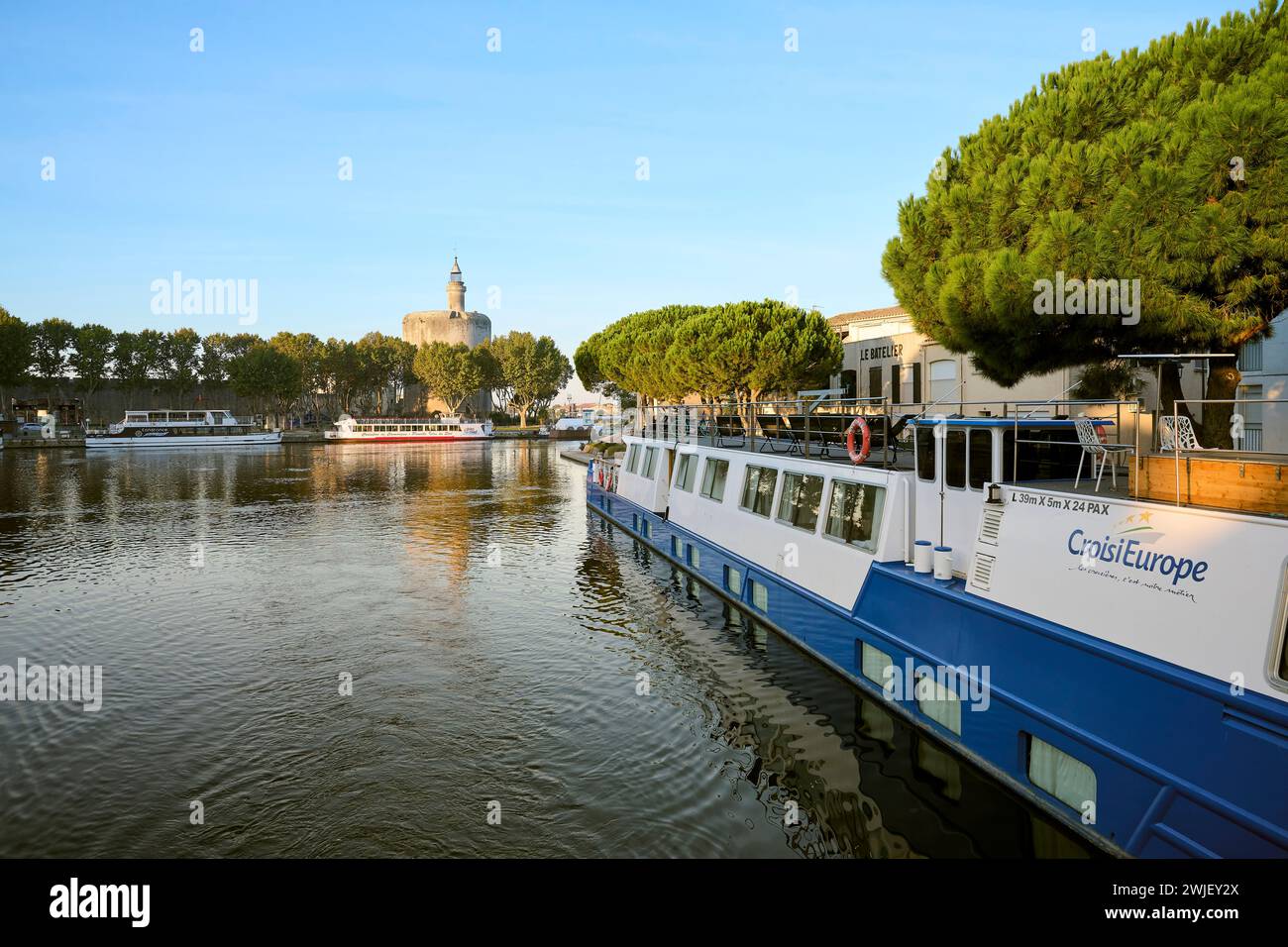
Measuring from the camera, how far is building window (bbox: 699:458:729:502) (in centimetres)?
2133

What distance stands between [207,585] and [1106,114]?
27673 mm

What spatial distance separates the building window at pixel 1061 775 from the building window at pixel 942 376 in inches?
1529

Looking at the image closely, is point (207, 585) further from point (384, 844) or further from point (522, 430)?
point (522, 430)

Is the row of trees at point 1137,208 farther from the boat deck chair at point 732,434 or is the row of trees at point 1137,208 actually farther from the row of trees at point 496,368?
the row of trees at point 496,368

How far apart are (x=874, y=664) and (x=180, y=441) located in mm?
129633

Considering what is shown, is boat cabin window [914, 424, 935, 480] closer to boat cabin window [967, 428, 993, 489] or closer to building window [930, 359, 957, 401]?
boat cabin window [967, 428, 993, 489]

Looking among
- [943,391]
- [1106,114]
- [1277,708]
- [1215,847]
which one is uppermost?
[1106,114]

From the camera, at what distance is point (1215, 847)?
7375 millimetres

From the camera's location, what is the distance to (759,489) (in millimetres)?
18781

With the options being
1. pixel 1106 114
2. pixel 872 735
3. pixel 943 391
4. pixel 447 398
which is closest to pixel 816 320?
pixel 943 391

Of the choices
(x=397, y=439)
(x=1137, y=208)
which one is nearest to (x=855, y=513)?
(x=1137, y=208)

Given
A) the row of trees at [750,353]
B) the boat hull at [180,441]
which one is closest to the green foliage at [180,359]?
the boat hull at [180,441]

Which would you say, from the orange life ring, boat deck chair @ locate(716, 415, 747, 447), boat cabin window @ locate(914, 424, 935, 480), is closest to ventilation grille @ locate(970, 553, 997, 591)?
boat cabin window @ locate(914, 424, 935, 480)

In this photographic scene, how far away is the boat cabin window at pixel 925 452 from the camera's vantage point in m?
12.9
